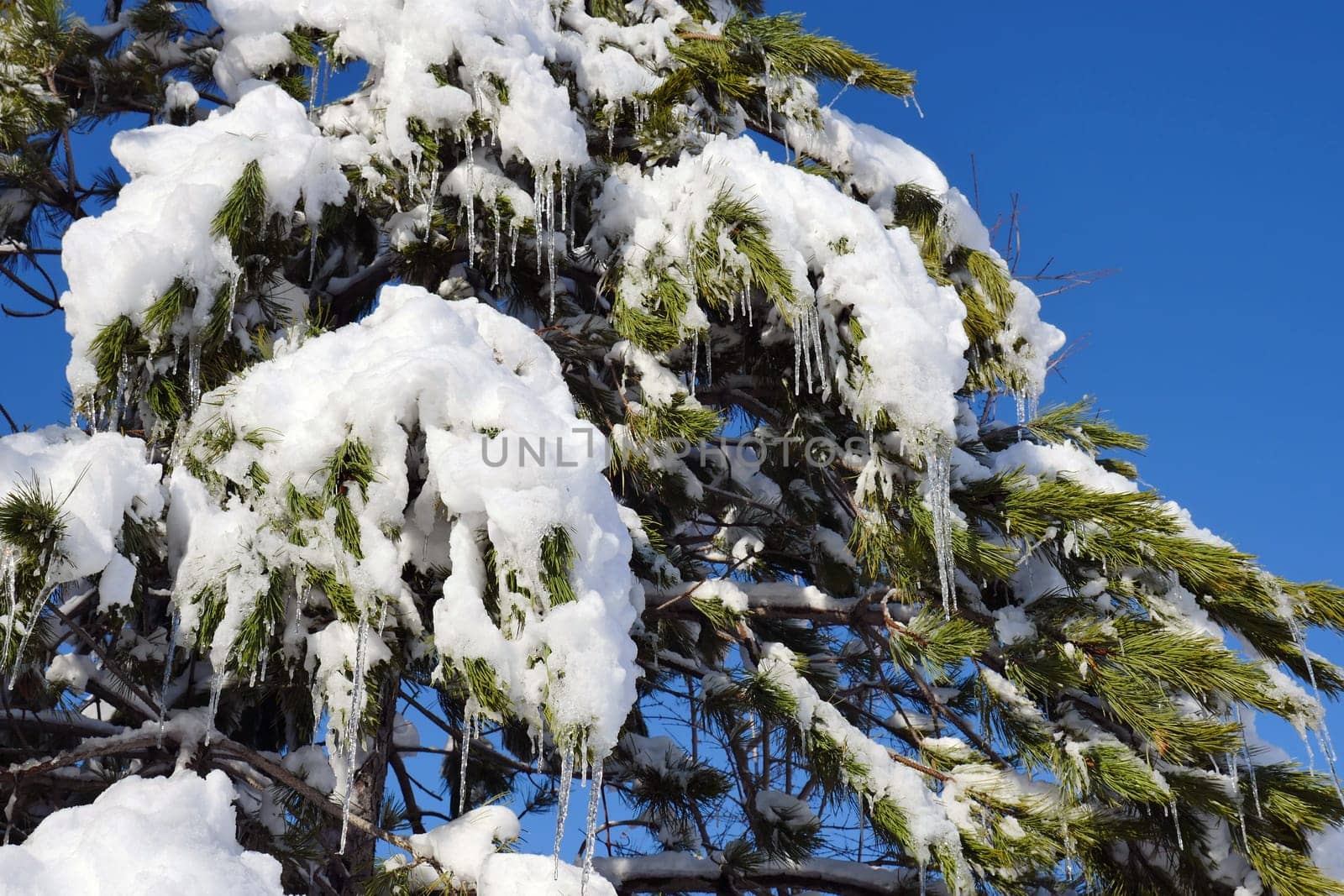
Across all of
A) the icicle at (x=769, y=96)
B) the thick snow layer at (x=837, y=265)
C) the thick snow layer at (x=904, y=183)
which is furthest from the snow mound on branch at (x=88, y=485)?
the thick snow layer at (x=904, y=183)

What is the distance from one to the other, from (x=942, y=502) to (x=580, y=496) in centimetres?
111

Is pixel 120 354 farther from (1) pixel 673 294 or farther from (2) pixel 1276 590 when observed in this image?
(2) pixel 1276 590

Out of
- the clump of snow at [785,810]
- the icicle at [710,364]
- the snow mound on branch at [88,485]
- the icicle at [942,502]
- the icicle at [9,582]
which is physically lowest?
the clump of snow at [785,810]

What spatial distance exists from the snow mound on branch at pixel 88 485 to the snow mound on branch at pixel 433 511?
0.11m

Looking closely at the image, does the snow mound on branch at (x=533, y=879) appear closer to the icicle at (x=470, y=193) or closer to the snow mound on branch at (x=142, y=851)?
the snow mound on branch at (x=142, y=851)

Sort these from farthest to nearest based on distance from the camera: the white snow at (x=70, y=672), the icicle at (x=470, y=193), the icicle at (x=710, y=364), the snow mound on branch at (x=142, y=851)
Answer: the icicle at (x=710, y=364), the icicle at (x=470, y=193), the white snow at (x=70, y=672), the snow mound on branch at (x=142, y=851)

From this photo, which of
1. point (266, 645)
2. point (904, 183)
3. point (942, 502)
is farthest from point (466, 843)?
point (904, 183)

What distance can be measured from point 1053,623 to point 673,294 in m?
1.40

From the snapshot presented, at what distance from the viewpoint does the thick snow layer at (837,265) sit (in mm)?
2857

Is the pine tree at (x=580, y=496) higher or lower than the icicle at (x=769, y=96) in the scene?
lower

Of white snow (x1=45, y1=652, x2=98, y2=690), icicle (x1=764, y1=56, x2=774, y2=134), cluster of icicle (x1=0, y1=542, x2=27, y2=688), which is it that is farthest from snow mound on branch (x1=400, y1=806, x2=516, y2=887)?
icicle (x1=764, y1=56, x2=774, y2=134)

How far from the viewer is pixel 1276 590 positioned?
2723mm

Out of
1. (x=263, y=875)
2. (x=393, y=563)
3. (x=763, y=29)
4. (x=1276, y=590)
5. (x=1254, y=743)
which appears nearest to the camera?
(x=263, y=875)

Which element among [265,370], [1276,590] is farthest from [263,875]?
[1276,590]
